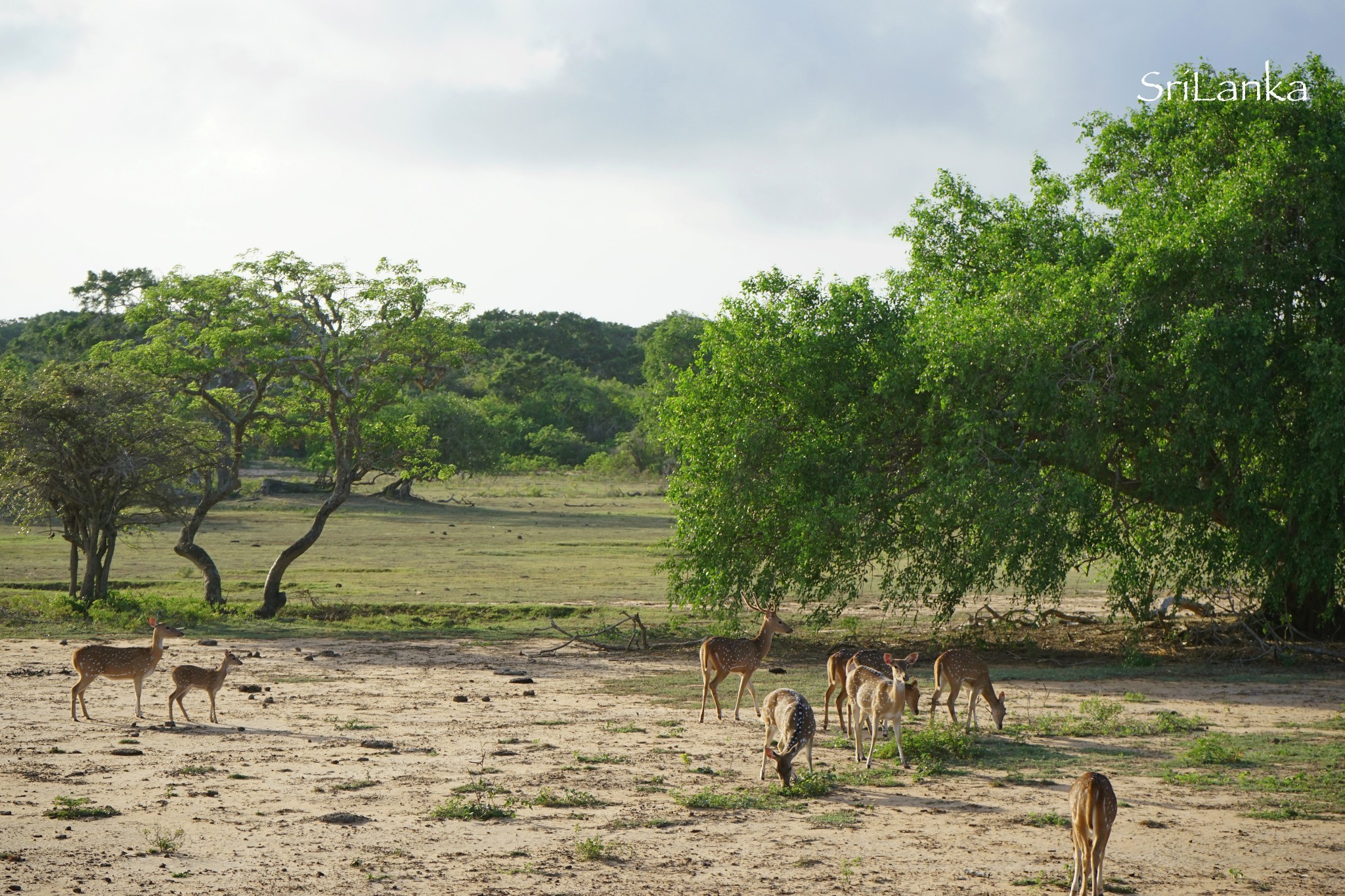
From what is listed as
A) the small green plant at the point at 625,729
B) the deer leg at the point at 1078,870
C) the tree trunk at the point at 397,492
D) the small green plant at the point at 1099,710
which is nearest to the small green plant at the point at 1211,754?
the small green plant at the point at 1099,710

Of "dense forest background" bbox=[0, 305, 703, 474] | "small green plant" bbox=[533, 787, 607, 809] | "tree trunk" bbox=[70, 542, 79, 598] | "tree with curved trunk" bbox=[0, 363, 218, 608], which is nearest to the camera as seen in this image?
"small green plant" bbox=[533, 787, 607, 809]

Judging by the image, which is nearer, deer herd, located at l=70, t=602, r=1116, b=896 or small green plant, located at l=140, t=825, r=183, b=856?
small green plant, located at l=140, t=825, r=183, b=856

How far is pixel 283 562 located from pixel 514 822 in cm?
1803

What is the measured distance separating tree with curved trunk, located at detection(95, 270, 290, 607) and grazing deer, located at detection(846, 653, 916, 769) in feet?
56.7

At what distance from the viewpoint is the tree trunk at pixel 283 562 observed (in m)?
25.6

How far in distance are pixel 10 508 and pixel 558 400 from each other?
64.6 metres

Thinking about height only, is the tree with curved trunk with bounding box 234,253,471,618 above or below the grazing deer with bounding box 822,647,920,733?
above

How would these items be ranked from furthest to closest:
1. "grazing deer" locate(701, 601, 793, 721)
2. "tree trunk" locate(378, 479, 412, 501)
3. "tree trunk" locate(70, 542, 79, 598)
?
"tree trunk" locate(378, 479, 412, 501) → "tree trunk" locate(70, 542, 79, 598) → "grazing deer" locate(701, 601, 793, 721)

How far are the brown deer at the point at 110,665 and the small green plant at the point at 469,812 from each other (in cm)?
586

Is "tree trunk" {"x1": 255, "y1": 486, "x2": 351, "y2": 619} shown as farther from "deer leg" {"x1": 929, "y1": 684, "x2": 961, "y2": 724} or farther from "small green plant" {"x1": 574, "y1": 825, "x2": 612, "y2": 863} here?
"small green plant" {"x1": 574, "y1": 825, "x2": 612, "y2": 863}

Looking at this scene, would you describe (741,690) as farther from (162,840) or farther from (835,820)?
(162,840)

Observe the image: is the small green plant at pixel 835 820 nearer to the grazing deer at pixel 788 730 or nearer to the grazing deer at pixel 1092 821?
the grazing deer at pixel 788 730

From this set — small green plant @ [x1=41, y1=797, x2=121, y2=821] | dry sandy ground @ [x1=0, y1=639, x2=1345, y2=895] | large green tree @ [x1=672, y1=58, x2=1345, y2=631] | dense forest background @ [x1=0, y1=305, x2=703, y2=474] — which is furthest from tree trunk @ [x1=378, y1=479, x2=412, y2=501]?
small green plant @ [x1=41, y1=797, x2=121, y2=821]

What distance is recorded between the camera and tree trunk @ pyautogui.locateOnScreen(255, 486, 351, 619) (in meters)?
25.6
